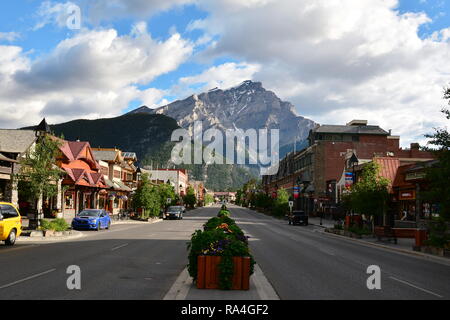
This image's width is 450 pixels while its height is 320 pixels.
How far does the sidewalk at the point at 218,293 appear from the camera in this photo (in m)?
9.14

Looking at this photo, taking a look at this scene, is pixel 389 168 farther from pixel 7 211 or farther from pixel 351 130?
pixel 351 130

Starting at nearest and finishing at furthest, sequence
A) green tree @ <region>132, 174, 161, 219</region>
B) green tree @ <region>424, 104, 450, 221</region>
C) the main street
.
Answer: the main street, green tree @ <region>424, 104, 450, 221</region>, green tree @ <region>132, 174, 161, 219</region>

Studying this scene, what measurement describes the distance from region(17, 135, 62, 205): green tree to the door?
723 cm

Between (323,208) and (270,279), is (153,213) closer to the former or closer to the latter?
(323,208)

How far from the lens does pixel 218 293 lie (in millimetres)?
9578

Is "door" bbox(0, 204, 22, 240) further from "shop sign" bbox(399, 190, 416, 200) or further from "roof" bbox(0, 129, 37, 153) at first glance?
"shop sign" bbox(399, 190, 416, 200)

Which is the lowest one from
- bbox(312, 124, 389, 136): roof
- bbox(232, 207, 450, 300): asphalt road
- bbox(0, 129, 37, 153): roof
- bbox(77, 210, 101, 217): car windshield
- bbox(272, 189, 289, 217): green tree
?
bbox(272, 189, 289, 217): green tree

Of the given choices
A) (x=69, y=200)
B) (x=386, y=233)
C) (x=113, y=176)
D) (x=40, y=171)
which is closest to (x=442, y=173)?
(x=386, y=233)

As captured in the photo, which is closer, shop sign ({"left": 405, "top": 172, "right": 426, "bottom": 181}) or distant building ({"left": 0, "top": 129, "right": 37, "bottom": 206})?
shop sign ({"left": 405, "top": 172, "right": 426, "bottom": 181})

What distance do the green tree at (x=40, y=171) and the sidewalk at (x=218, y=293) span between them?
2020cm

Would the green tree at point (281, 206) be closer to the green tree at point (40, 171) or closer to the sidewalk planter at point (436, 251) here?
the green tree at point (40, 171)

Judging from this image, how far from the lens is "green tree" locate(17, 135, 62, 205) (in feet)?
92.8

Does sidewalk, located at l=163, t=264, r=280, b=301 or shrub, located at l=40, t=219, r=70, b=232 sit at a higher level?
sidewalk, located at l=163, t=264, r=280, b=301
